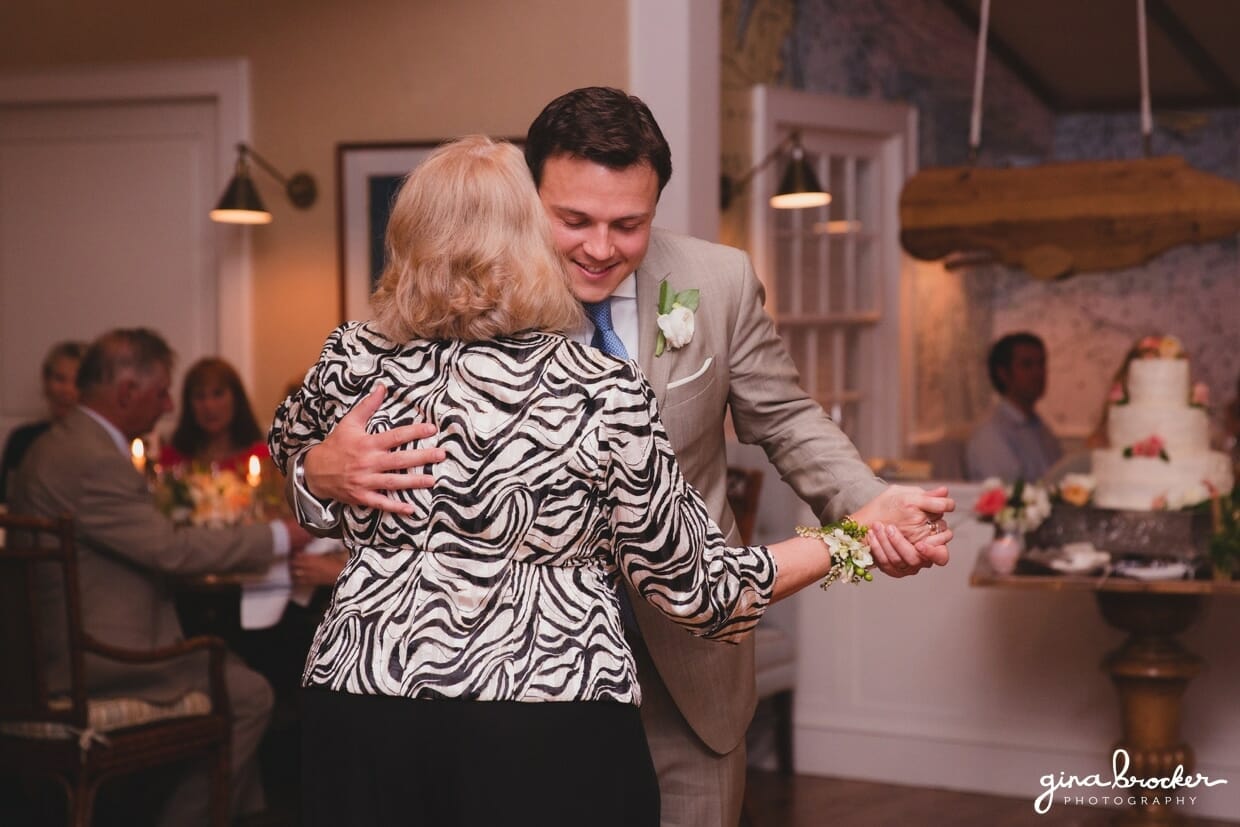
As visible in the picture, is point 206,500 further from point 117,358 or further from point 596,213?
point 596,213

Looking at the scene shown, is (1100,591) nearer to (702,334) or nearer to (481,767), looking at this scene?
(702,334)

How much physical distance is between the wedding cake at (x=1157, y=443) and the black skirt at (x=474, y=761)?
277 centimetres

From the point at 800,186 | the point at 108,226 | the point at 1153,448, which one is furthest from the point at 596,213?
the point at 108,226

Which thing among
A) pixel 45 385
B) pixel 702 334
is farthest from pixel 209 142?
pixel 702 334

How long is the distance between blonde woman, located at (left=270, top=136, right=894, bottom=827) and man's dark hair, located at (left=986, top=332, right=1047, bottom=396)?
15.4ft

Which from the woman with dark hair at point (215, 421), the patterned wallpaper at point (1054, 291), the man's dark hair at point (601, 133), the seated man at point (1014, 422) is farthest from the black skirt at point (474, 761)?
the patterned wallpaper at point (1054, 291)

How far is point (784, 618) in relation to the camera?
523 centimetres

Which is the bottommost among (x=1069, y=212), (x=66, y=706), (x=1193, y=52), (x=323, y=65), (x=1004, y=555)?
(x=66, y=706)

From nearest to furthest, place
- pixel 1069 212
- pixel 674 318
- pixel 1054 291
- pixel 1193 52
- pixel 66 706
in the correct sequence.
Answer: pixel 674 318 → pixel 66 706 → pixel 1069 212 → pixel 1193 52 → pixel 1054 291

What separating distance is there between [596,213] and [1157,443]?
8.62 ft

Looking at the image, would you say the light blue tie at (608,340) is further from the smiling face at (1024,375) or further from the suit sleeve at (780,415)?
the smiling face at (1024,375)

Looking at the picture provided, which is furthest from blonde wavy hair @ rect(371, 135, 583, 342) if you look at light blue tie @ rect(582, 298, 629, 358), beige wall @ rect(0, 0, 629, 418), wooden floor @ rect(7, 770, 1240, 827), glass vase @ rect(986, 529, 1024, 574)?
beige wall @ rect(0, 0, 629, 418)

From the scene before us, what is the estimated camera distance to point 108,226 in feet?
19.6

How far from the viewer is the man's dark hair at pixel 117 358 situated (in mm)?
4047
